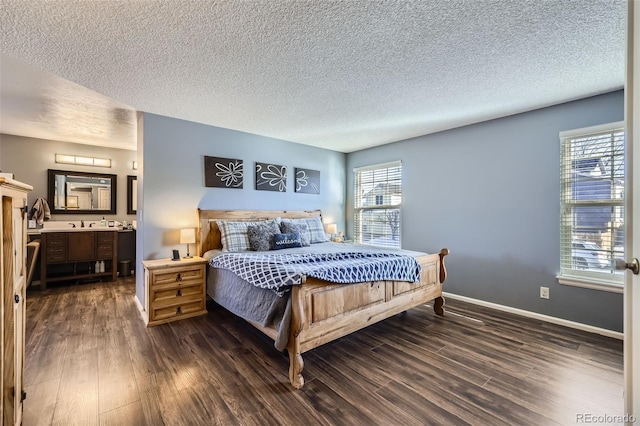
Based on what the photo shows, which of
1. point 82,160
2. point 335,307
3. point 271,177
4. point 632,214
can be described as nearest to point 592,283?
point 632,214

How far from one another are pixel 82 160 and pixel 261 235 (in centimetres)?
400

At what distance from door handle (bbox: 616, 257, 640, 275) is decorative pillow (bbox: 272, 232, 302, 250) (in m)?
2.97

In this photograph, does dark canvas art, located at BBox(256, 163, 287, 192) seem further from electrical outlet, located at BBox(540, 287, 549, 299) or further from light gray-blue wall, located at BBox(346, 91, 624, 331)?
electrical outlet, located at BBox(540, 287, 549, 299)

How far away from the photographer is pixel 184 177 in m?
3.55

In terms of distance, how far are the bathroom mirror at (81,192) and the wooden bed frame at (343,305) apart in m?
4.58

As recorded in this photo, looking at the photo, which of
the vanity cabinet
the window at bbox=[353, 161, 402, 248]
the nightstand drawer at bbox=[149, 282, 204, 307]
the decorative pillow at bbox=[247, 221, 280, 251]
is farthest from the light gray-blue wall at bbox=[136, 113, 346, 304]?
the vanity cabinet

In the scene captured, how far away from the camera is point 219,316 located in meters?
3.16

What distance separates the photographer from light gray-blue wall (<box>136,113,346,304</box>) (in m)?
3.30

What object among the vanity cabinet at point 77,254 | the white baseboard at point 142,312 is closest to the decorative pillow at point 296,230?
the white baseboard at point 142,312

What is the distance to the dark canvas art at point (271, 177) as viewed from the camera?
4207mm

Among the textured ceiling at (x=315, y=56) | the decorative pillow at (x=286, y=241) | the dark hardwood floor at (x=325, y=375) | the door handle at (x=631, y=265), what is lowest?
the dark hardwood floor at (x=325, y=375)

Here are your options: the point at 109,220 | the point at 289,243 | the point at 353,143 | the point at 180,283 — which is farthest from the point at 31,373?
the point at 353,143

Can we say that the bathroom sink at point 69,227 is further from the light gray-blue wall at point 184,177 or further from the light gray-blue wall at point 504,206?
the light gray-blue wall at point 504,206

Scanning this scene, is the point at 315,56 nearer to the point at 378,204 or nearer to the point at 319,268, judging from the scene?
the point at 319,268
